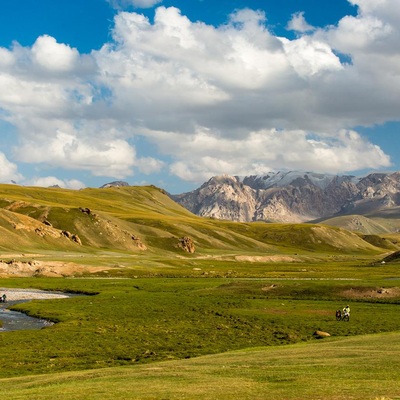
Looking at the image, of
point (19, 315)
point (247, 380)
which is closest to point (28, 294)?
point (19, 315)

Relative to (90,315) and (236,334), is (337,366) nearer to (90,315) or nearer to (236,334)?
(236,334)

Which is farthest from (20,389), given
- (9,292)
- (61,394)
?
(9,292)

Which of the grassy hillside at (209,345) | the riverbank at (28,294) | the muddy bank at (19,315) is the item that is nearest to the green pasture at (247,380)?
the grassy hillside at (209,345)

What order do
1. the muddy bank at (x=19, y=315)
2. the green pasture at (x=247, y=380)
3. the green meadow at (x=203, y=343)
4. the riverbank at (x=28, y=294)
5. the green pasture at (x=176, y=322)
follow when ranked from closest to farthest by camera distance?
the green pasture at (x=247, y=380) < the green meadow at (x=203, y=343) < the green pasture at (x=176, y=322) < the muddy bank at (x=19, y=315) < the riverbank at (x=28, y=294)

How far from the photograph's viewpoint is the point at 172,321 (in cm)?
7894

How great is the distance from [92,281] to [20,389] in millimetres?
110408

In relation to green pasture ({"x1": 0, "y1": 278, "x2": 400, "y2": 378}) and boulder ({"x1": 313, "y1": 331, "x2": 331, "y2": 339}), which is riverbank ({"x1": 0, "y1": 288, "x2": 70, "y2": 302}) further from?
boulder ({"x1": 313, "y1": 331, "x2": 331, "y2": 339})

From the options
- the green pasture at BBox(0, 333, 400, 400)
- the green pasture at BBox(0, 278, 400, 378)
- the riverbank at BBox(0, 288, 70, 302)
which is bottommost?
the riverbank at BBox(0, 288, 70, 302)

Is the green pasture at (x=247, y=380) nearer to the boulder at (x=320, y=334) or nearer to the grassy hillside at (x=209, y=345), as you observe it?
the grassy hillside at (x=209, y=345)

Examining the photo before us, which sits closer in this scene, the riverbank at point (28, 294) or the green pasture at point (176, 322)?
the green pasture at point (176, 322)

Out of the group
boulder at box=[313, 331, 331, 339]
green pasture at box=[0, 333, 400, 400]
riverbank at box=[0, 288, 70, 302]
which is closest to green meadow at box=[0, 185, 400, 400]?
green pasture at box=[0, 333, 400, 400]

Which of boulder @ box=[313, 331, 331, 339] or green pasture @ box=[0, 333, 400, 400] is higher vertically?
green pasture @ box=[0, 333, 400, 400]

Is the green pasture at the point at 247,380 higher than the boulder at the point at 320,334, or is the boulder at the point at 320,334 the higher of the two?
the green pasture at the point at 247,380

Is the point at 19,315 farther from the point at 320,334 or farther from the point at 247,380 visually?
the point at 247,380
